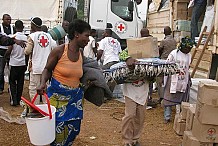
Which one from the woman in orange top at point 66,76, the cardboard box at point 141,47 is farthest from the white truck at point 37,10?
the woman in orange top at point 66,76

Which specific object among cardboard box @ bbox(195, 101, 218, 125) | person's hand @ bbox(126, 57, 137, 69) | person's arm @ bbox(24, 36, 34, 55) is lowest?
cardboard box @ bbox(195, 101, 218, 125)

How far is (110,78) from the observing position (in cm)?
487

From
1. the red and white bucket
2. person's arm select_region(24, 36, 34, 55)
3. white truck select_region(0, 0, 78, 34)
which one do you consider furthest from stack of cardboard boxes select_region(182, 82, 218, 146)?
white truck select_region(0, 0, 78, 34)

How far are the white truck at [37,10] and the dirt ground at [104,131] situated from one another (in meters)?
4.98

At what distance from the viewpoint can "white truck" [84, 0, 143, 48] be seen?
41.4 ft

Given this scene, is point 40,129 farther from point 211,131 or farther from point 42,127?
point 211,131

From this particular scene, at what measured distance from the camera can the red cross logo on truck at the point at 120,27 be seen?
13.0 metres

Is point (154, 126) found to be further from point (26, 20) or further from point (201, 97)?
point (26, 20)

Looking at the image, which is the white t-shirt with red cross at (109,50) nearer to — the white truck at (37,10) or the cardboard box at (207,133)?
the white truck at (37,10)

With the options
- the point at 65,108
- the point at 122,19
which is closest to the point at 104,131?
the point at 65,108

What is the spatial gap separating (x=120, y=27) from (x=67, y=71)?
30.8 ft

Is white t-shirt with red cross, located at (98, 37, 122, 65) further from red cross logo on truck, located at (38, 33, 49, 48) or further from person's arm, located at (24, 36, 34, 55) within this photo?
person's arm, located at (24, 36, 34, 55)

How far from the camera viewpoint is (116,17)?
1289 centimetres

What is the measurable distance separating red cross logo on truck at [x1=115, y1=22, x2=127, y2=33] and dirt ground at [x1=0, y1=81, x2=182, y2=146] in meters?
5.44
